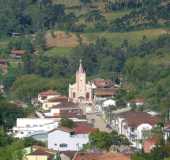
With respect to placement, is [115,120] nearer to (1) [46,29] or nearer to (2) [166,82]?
(2) [166,82]

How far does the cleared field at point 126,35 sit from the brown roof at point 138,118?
26914 millimetres

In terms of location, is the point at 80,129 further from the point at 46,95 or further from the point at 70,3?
the point at 70,3

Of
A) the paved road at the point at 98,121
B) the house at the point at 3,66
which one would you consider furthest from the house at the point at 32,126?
the house at the point at 3,66

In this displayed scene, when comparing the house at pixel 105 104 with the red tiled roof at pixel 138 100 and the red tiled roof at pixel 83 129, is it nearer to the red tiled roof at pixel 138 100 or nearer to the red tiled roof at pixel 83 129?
the red tiled roof at pixel 138 100

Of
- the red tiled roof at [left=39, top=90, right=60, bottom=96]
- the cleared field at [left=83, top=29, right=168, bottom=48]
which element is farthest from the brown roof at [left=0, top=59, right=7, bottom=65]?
the red tiled roof at [left=39, top=90, right=60, bottom=96]

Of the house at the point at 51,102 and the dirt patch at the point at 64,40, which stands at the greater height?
the dirt patch at the point at 64,40

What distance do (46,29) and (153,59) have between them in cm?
1543

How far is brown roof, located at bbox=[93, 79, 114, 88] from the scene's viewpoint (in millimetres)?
66238

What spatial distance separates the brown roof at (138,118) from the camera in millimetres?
50028

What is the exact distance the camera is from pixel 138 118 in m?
51.1

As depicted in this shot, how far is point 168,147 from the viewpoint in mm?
38938

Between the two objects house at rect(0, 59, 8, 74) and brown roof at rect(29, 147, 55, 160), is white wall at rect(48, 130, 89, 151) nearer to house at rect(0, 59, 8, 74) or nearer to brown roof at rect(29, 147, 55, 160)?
brown roof at rect(29, 147, 55, 160)

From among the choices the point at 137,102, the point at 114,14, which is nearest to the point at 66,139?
the point at 137,102

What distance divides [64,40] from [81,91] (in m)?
17.3
